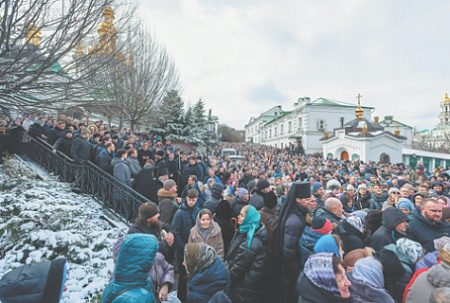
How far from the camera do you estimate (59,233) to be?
16.2 feet

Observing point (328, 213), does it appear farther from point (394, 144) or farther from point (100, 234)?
point (394, 144)

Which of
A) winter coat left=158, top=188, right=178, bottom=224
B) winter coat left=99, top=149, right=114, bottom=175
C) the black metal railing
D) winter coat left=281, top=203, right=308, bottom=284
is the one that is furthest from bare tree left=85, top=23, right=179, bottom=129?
winter coat left=281, top=203, right=308, bottom=284

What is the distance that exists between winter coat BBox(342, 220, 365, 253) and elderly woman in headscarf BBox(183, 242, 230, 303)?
168cm

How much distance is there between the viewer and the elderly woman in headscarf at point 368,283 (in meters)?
2.05

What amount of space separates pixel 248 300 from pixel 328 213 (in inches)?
59.5

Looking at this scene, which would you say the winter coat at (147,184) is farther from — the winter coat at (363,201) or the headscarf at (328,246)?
the winter coat at (363,201)

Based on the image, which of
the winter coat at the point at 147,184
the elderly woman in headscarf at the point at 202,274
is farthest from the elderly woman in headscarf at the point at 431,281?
the winter coat at the point at 147,184

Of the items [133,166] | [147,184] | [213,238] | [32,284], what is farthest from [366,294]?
[133,166]

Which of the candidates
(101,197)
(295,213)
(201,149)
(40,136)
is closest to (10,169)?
(40,136)

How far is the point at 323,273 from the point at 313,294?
0.20 meters

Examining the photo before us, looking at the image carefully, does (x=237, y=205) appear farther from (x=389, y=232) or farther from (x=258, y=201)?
(x=389, y=232)

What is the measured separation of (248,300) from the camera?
300 cm

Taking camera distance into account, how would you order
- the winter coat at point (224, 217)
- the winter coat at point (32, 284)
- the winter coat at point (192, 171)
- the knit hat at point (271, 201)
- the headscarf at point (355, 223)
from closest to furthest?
the winter coat at point (32, 284), the headscarf at point (355, 223), the knit hat at point (271, 201), the winter coat at point (224, 217), the winter coat at point (192, 171)

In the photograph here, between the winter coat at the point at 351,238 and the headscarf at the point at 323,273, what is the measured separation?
127cm
